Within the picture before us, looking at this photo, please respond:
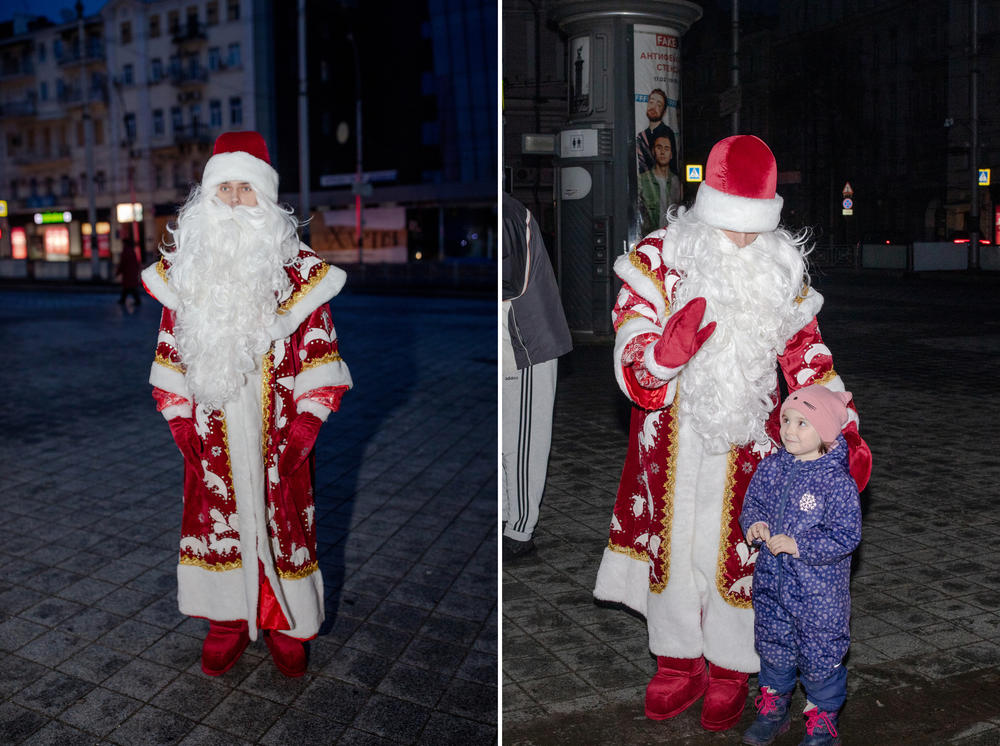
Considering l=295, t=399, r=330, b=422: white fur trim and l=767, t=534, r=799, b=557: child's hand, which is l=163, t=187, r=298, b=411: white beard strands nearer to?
l=295, t=399, r=330, b=422: white fur trim

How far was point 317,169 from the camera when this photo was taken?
4841cm

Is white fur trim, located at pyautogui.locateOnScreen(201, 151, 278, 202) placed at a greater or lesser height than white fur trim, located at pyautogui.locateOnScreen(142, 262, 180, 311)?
greater

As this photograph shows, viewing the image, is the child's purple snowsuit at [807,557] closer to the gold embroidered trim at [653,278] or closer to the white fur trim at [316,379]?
the gold embroidered trim at [653,278]

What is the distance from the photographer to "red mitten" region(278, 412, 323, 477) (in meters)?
3.35

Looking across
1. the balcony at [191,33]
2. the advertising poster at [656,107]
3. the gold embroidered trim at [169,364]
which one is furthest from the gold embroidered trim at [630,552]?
the balcony at [191,33]

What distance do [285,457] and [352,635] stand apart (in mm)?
1003

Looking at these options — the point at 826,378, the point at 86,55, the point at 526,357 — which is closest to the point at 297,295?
the point at 526,357

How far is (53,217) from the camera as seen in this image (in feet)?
174

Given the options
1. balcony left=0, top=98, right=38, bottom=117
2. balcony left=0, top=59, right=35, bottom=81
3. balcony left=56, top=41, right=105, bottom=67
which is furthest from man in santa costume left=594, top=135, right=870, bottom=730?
balcony left=0, top=59, right=35, bottom=81

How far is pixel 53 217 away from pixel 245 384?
55.5m

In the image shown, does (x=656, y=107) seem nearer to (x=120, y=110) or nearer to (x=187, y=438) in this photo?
(x=187, y=438)

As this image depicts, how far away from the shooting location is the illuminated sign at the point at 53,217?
52.2 meters

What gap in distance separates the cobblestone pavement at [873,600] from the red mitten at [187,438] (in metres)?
1.36

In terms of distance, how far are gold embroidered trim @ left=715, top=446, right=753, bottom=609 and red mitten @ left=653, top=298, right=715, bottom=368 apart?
1.35 feet
